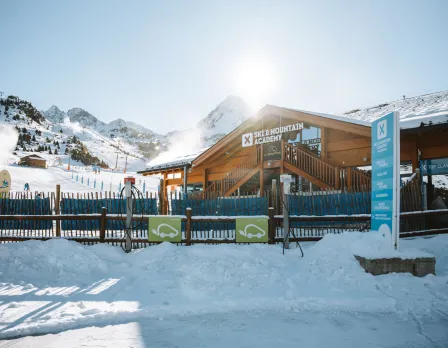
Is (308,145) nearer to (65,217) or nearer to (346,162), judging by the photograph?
(346,162)

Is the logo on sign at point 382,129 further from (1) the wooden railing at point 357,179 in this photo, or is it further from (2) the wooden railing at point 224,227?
(1) the wooden railing at point 357,179

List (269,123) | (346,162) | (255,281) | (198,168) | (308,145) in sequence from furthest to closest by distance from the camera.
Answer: (198,168) → (269,123) → (308,145) → (346,162) → (255,281)

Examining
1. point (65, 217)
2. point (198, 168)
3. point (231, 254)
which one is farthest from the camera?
point (198, 168)

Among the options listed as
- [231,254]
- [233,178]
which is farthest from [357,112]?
[231,254]

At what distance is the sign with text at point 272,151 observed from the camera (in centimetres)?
1536

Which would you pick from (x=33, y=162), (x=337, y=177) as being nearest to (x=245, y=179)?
(x=337, y=177)

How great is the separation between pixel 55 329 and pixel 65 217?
18.3 ft

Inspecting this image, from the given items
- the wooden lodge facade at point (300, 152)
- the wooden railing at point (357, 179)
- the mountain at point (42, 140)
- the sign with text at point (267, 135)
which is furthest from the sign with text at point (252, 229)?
the mountain at point (42, 140)

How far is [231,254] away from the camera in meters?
7.15

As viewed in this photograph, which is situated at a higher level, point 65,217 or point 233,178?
point 233,178

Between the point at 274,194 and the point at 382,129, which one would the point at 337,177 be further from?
the point at 382,129

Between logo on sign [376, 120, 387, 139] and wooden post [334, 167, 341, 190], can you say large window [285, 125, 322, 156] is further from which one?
logo on sign [376, 120, 387, 139]

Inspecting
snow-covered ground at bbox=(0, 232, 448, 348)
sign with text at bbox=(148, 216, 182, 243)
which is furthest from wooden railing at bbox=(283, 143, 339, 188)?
sign with text at bbox=(148, 216, 182, 243)

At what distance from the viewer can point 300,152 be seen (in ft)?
43.4
